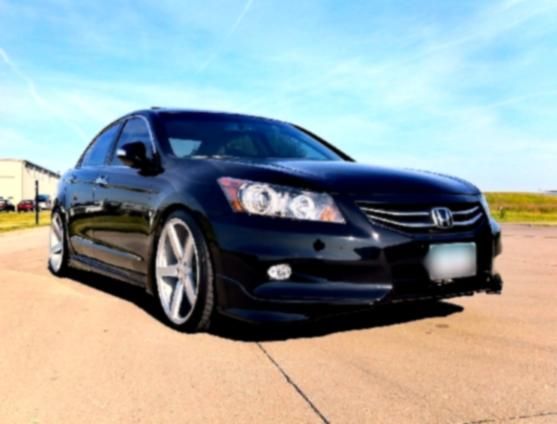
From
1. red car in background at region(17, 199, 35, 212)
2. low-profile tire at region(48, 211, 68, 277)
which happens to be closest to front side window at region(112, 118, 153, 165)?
low-profile tire at region(48, 211, 68, 277)

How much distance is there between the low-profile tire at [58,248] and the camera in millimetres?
6464

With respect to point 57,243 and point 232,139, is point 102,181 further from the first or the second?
point 57,243

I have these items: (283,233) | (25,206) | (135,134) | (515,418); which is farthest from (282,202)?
(25,206)

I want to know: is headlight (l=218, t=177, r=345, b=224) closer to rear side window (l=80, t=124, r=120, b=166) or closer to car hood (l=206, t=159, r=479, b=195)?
car hood (l=206, t=159, r=479, b=195)

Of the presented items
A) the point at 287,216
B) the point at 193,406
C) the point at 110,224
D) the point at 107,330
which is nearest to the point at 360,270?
the point at 287,216

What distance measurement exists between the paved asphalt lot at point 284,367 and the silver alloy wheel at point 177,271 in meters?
0.17

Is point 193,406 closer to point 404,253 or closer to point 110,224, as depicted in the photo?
point 404,253

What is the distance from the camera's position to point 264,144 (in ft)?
16.6

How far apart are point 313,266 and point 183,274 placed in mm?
1020

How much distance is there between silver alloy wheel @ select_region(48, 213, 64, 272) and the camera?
21.5 feet

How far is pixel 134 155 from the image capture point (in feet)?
15.0

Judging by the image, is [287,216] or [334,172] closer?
[287,216]

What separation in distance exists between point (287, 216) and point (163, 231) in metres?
1.12

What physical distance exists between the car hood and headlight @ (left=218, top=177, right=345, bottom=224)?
74 mm
